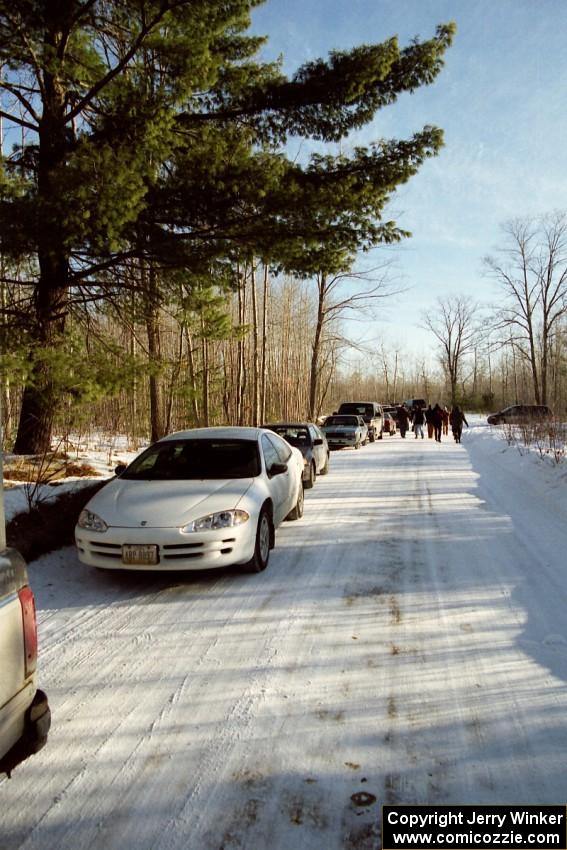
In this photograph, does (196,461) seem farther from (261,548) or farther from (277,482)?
(261,548)

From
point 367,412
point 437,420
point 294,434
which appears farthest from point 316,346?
point 294,434

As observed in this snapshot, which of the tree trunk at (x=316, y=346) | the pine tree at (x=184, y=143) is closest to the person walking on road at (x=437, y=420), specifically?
the tree trunk at (x=316, y=346)

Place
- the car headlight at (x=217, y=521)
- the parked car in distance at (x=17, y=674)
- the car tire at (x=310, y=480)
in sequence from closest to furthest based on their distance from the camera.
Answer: the parked car in distance at (x=17, y=674) → the car headlight at (x=217, y=521) → the car tire at (x=310, y=480)

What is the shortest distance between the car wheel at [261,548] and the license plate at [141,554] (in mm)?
1059

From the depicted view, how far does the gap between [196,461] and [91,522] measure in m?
1.61

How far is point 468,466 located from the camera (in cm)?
1502

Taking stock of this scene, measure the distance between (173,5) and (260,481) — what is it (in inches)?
304

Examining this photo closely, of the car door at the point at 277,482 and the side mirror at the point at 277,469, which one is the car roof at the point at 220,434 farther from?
the side mirror at the point at 277,469

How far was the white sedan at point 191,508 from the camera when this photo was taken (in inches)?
197

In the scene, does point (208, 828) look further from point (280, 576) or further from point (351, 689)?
point (280, 576)

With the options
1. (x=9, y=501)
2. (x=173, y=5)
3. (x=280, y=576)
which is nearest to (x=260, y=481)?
(x=280, y=576)

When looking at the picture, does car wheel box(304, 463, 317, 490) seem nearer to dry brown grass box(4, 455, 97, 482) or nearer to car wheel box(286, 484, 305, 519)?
car wheel box(286, 484, 305, 519)

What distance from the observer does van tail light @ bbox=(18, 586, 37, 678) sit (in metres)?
2.26

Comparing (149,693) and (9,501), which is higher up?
(9,501)
